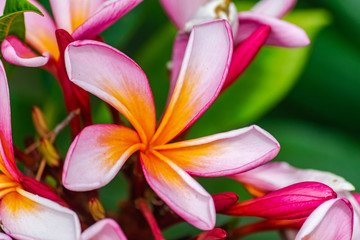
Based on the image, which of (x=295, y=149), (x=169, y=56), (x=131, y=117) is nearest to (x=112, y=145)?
(x=131, y=117)

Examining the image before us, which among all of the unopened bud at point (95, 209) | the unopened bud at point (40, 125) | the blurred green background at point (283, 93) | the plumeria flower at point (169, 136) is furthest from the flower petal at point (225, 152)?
the blurred green background at point (283, 93)

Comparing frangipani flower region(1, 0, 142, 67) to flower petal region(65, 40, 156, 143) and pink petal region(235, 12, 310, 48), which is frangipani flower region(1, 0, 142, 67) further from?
pink petal region(235, 12, 310, 48)

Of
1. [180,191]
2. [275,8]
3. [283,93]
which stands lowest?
[283,93]

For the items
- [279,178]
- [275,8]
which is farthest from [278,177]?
[275,8]

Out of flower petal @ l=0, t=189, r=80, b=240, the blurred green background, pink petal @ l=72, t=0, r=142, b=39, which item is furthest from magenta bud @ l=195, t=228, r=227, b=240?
the blurred green background

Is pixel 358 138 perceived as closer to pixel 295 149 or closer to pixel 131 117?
pixel 295 149

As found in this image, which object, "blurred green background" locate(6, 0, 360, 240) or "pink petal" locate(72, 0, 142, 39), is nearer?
"pink petal" locate(72, 0, 142, 39)

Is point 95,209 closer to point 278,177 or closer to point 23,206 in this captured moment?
point 23,206
